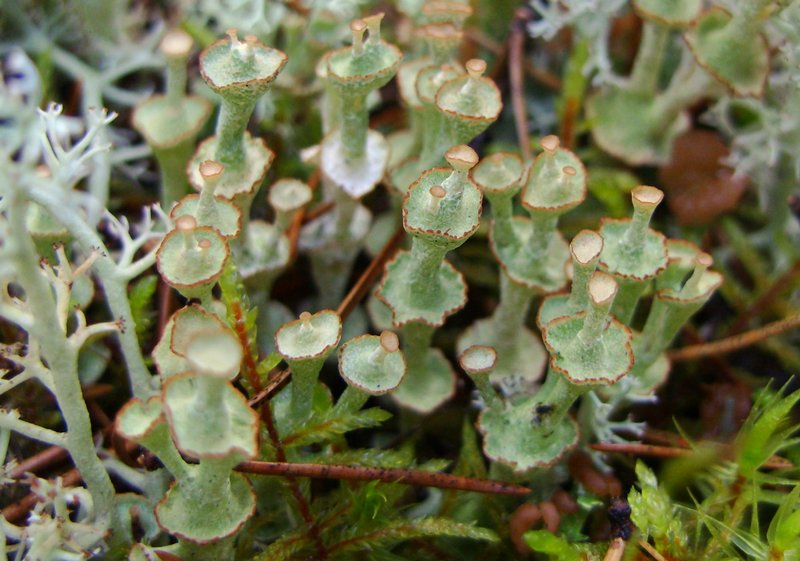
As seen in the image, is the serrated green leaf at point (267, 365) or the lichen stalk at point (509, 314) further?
the lichen stalk at point (509, 314)

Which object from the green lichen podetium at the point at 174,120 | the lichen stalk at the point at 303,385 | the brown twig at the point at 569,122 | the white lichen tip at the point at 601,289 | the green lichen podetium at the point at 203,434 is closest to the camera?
the green lichen podetium at the point at 203,434

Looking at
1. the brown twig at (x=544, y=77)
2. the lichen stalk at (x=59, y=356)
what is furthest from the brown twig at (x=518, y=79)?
the lichen stalk at (x=59, y=356)

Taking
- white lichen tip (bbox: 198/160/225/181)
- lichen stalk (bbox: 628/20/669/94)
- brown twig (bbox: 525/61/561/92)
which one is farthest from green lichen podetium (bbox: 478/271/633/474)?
brown twig (bbox: 525/61/561/92)

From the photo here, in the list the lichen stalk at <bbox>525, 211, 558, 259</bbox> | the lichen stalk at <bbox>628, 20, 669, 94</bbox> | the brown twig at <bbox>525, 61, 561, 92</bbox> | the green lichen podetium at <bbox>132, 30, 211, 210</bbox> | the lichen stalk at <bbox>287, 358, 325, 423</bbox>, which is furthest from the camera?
the brown twig at <bbox>525, 61, 561, 92</bbox>

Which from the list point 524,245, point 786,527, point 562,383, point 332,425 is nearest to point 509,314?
point 524,245

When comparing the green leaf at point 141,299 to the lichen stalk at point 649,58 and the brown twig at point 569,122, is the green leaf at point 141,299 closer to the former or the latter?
the brown twig at point 569,122

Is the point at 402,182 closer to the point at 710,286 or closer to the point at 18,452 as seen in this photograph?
the point at 710,286

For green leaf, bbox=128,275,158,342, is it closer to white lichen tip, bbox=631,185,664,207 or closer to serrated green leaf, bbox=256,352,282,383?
serrated green leaf, bbox=256,352,282,383
